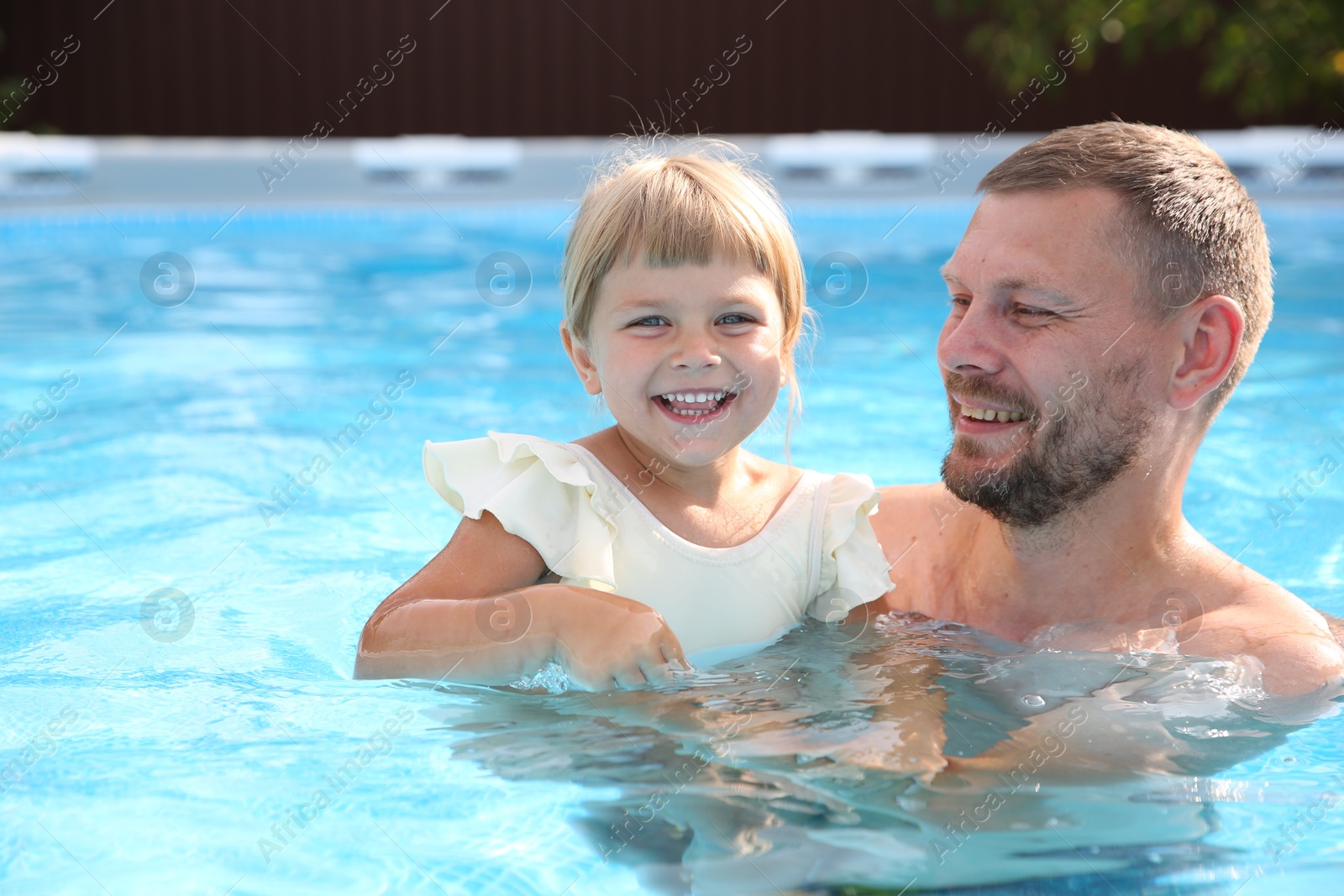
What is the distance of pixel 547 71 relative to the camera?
527 inches

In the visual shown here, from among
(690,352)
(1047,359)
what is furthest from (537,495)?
(1047,359)

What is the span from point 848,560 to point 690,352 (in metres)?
0.62

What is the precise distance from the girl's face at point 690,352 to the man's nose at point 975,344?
34cm

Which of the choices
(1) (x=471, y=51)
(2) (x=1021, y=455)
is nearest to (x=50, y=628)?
(2) (x=1021, y=455)

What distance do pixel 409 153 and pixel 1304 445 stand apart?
7.84 meters

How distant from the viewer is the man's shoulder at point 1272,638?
2.61 m

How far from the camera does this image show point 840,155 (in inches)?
433

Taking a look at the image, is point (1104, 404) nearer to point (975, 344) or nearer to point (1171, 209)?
point (975, 344)

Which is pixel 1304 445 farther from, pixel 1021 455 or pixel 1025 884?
pixel 1025 884

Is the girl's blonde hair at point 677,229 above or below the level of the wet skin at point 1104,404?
above

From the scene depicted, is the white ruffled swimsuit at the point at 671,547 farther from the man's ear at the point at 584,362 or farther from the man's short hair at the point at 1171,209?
the man's short hair at the point at 1171,209

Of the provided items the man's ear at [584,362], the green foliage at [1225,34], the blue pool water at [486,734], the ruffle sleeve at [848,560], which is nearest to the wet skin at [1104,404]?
the blue pool water at [486,734]

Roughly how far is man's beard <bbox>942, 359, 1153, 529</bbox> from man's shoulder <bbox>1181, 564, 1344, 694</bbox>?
1.16 ft

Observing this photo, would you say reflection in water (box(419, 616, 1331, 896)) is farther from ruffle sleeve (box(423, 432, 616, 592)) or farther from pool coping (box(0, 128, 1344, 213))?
pool coping (box(0, 128, 1344, 213))
